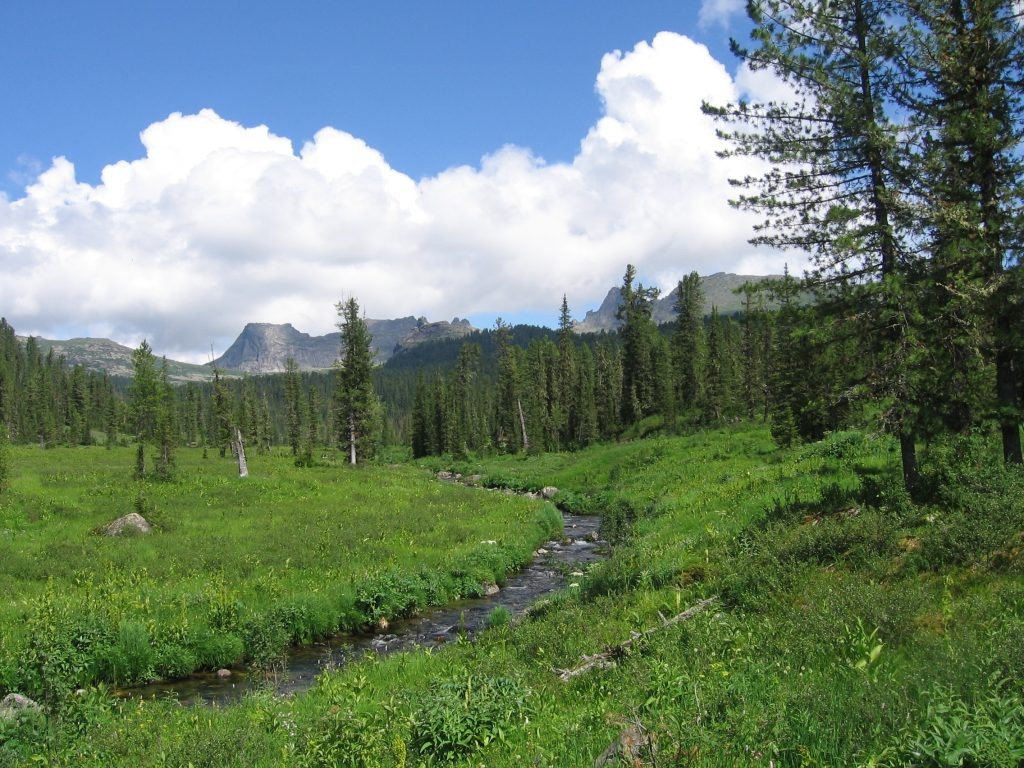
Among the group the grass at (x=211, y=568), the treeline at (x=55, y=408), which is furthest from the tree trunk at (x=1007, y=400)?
the treeline at (x=55, y=408)

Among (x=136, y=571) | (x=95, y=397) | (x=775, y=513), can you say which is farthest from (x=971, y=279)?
(x=95, y=397)

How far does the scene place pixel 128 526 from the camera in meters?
23.1

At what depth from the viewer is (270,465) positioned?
173 ft

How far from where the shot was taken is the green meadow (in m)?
4.81

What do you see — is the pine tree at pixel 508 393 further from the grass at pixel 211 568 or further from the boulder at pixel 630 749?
the boulder at pixel 630 749

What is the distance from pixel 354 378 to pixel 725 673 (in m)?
50.7

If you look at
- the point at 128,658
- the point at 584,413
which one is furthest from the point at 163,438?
the point at 584,413

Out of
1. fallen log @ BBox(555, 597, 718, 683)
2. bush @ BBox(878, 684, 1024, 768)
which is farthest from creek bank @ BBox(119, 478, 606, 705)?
bush @ BBox(878, 684, 1024, 768)

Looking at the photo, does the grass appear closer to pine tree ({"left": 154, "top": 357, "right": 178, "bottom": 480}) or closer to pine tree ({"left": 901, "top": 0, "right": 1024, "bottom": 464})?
pine tree ({"left": 154, "top": 357, "right": 178, "bottom": 480})

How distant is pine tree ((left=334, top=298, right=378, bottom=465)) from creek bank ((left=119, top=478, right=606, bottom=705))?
3302 cm

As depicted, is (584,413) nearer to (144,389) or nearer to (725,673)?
(144,389)

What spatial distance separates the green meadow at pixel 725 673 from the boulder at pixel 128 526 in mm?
5429

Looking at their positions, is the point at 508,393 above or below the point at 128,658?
above

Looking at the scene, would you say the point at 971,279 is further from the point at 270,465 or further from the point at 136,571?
the point at 270,465
